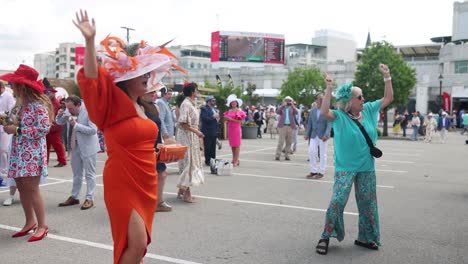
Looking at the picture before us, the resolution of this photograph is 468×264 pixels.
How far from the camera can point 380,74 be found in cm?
3212

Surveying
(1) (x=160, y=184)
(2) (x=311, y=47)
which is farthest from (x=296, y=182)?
(2) (x=311, y=47)

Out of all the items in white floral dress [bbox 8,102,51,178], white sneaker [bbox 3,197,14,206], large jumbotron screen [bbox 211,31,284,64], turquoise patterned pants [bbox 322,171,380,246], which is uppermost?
large jumbotron screen [bbox 211,31,284,64]

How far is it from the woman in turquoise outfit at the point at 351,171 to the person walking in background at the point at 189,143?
9.67 feet

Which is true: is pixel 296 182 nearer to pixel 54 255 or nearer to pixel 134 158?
pixel 54 255

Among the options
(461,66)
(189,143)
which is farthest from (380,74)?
(189,143)

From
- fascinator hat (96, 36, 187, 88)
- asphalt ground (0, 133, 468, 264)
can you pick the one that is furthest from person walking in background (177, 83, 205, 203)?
fascinator hat (96, 36, 187, 88)

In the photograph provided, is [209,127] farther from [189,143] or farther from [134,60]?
[134,60]

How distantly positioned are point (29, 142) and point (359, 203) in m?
3.94

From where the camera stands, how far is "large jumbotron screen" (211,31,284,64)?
56688mm

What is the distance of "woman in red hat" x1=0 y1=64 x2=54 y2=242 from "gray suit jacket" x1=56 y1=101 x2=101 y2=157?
128 centimetres

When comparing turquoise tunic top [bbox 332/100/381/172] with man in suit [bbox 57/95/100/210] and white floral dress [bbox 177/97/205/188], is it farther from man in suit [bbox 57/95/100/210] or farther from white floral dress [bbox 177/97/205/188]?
man in suit [bbox 57/95/100/210]

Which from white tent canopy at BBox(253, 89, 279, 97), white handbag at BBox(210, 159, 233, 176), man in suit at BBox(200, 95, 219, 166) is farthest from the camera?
white tent canopy at BBox(253, 89, 279, 97)

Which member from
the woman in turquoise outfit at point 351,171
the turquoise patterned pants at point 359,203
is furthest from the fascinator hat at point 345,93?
the turquoise patterned pants at point 359,203

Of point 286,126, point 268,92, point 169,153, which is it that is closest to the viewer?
point 169,153
